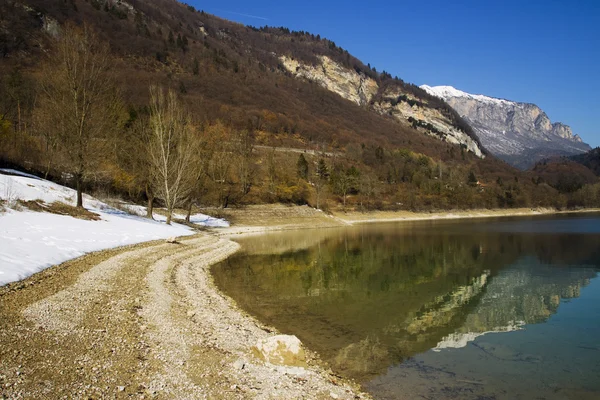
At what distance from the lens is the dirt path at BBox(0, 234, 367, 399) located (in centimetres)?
545

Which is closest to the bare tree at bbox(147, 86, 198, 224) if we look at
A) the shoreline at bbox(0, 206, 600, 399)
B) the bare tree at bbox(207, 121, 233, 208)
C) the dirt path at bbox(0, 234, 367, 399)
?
the bare tree at bbox(207, 121, 233, 208)

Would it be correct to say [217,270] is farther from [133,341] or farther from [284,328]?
[133,341]

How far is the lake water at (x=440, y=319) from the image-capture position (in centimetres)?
740

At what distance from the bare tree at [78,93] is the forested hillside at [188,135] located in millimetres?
109

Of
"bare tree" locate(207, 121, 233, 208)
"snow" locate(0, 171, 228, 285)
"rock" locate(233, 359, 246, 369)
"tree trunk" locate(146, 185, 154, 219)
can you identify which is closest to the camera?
Result: "rock" locate(233, 359, 246, 369)

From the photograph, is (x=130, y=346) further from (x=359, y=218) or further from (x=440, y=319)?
(x=359, y=218)

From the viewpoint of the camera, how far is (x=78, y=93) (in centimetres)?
2503

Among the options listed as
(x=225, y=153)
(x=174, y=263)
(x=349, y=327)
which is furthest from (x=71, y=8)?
(x=349, y=327)

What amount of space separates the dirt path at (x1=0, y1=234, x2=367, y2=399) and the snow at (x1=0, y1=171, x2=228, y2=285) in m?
1.12

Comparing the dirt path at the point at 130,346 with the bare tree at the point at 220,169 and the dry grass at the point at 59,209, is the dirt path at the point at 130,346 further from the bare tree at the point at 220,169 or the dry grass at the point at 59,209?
the bare tree at the point at 220,169

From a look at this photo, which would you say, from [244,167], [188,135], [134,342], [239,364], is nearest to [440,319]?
[239,364]

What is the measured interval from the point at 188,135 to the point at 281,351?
30.8 m

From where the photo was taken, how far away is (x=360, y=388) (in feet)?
22.5

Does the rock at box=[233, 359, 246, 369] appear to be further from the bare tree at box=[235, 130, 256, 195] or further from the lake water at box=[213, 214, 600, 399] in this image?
the bare tree at box=[235, 130, 256, 195]
